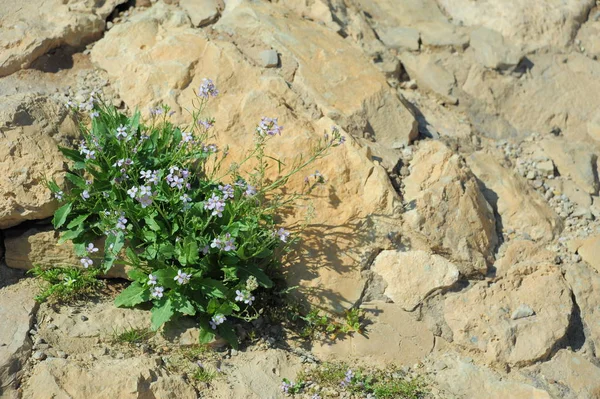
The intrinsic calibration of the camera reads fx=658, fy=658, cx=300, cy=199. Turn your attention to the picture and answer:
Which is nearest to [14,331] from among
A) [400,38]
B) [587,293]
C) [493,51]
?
[587,293]

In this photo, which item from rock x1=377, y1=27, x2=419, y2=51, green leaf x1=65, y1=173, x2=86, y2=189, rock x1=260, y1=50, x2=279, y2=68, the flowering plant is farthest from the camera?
rock x1=377, y1=27, x2=419, y2=51

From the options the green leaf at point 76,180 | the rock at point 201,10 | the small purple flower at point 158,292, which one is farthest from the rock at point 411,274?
the rock at point 201,10

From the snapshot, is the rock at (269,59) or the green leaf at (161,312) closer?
the green leaf at (161,312)

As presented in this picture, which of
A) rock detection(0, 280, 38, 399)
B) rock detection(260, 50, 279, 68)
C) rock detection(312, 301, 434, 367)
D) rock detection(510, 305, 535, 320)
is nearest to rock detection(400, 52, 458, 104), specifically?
rock detection(260, 50, 279, 68)

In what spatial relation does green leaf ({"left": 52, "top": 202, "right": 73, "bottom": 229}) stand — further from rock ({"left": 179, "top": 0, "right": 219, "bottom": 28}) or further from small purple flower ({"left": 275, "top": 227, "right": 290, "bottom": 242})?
rock ({"left": 179, "top": 0, "right": 219, "bottom": 28})

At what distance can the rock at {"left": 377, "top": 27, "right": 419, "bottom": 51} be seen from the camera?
23.4ft

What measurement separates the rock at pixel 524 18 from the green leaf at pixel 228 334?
15.4ft

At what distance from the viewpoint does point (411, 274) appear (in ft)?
17.4

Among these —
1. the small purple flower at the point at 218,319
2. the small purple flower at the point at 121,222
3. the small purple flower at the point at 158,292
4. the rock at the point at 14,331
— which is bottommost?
the small purple flower at the point at 218,319

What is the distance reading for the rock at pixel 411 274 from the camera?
527 centimetres

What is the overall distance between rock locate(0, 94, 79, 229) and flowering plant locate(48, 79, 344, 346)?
16 cm

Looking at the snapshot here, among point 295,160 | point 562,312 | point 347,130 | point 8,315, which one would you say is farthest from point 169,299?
point 562,312

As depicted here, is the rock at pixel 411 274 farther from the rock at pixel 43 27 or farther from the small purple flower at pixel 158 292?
the rock at pixel 43 27

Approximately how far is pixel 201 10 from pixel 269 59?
3.06 feet
